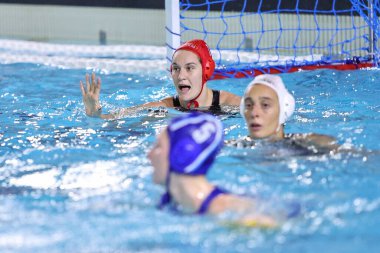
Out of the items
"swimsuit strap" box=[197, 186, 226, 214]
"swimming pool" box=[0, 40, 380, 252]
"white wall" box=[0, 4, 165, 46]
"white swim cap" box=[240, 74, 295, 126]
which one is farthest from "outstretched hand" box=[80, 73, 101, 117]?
"white wall" box=[0, 4, 165, 46]

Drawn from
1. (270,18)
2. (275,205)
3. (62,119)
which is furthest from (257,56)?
(275,205)

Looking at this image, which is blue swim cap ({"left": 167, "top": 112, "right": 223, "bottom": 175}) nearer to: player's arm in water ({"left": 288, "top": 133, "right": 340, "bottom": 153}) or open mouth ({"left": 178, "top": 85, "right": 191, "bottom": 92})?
player's arm in water ({"left": 288, "top": 133, "right": 340, "bottom": 153})

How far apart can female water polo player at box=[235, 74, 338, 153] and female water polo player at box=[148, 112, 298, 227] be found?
1.08 m

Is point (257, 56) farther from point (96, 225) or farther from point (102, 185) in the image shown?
point (96, 225)

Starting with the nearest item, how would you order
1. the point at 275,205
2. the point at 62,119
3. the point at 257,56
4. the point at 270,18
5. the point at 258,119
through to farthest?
1. the point at 275,205
2. the point at 258,119
3. the point at 62,119
4. the point at 257,56
5. the point at 270,18

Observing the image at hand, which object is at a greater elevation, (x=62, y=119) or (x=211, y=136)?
(x=211, y=136)

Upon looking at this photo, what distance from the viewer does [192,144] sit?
3082 mm

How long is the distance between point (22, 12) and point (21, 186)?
748 cm

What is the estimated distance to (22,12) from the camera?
11.1 metres

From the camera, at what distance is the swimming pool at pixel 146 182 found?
3.04 metres

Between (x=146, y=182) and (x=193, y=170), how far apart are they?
0.77m

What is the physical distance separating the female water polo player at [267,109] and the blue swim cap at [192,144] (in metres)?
1.06

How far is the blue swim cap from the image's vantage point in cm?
307

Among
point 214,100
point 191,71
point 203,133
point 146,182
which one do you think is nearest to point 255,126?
point 146,182
